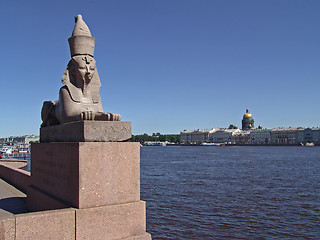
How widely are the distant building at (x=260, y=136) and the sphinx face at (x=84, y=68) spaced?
10158 centimetres

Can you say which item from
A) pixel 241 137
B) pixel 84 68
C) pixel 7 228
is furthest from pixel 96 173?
pixel 241 137

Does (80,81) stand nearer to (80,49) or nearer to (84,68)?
(84,68)

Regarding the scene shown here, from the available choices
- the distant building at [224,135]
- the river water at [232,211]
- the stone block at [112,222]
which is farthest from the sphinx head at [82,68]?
the distant building at [224,135]

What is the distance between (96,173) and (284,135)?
10188 cm

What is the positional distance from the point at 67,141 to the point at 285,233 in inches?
196

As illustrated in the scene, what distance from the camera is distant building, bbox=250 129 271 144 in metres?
101

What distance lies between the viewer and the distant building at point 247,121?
114906 millimetres

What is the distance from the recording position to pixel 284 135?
97812mm

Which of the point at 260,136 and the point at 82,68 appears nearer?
the point at 82,68

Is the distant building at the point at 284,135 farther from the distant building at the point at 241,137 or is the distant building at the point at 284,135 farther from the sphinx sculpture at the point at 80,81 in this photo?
the sphinx sculpture at the point at 80,81

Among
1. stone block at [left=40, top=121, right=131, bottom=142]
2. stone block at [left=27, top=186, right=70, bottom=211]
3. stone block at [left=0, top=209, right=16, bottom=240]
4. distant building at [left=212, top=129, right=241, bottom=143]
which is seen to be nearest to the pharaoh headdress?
stone block at [left=40, top=121, right=131, bottom=142]

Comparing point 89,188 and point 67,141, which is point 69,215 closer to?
point 89,188

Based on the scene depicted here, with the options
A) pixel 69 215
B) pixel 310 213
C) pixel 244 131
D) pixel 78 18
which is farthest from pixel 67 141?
pixel 244 131

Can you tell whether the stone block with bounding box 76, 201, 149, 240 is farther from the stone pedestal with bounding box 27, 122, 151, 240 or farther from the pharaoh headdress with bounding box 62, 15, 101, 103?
the pharaoh headdress with bounding box 62, 15, 101, 103
